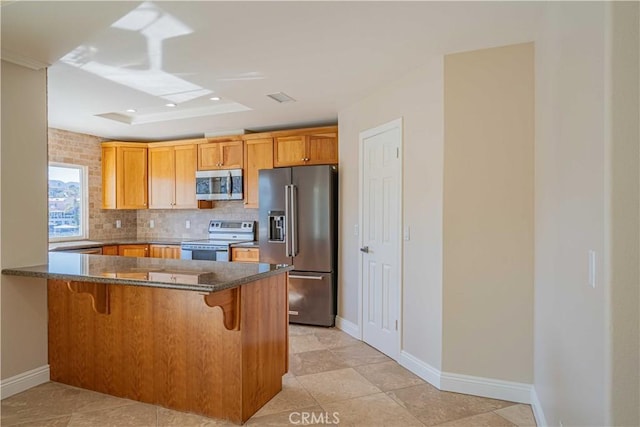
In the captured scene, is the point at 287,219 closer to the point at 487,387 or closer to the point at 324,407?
the point at 324,407

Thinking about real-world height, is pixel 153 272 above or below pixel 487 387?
above

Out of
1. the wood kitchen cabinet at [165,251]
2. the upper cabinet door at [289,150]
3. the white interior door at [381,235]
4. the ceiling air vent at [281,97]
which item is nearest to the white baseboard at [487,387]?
the white interior door at [381,235]

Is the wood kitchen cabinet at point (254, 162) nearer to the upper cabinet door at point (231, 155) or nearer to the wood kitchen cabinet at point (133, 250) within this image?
the upper cabinet door at point (231, 155)

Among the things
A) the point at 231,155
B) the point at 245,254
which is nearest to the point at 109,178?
the point at 231,155

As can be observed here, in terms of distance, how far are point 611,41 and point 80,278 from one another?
2.78 m

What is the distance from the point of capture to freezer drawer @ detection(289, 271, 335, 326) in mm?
4223

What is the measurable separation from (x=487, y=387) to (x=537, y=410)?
340mm

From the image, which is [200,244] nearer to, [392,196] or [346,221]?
[346,221]

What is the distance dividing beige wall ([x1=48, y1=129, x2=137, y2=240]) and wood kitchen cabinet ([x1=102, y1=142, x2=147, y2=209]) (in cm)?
10

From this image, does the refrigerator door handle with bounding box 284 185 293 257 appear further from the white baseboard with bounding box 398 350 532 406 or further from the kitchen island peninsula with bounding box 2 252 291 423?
the white baseboard with bounding box 398 350 532 406

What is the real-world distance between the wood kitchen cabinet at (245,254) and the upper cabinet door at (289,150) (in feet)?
3.75

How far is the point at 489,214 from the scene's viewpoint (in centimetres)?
262

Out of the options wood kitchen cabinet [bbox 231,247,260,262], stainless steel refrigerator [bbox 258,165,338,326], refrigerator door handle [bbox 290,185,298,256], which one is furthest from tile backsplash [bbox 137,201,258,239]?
refrigerator door handle [bbox 290,185,298,256]

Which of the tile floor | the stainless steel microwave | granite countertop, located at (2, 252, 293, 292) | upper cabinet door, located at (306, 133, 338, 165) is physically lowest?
the tile floor
